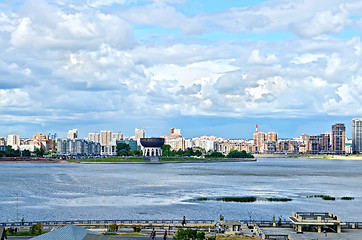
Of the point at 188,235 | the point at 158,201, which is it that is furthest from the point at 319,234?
the point at 158,201

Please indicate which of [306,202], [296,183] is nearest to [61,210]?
[306,202]

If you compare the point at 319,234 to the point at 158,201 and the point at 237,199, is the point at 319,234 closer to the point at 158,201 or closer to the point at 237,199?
the point at 237,199

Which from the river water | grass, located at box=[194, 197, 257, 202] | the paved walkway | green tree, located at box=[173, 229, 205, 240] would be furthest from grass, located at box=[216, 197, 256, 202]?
green tree, located at box=[173, 229, 205, 240]

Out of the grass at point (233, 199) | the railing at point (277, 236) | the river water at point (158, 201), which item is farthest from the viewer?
the grass at point (233, 199)

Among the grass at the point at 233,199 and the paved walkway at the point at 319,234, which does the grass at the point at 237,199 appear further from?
the paved walkway at the point at 319,234

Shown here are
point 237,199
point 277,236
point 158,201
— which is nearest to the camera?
point 277,236

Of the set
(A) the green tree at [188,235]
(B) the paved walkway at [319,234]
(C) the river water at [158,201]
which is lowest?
(C) the river water at [158,201]

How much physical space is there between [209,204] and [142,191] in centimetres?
2385

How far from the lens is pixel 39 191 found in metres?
99.8

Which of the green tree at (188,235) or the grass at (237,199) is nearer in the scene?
the green tree at (188,235)

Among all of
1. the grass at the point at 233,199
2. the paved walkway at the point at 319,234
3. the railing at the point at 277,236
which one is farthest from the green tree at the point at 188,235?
the grass at the point at 233,199

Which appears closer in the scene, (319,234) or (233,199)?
(319,234)

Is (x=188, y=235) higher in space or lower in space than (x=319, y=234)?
higher

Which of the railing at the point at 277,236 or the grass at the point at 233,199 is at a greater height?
the railing at the point at 277,236
